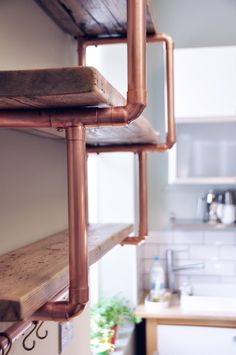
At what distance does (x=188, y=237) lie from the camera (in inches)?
130

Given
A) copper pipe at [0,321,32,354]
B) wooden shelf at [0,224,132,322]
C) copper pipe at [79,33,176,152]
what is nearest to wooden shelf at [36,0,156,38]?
copper pipe at [79,33,176,152]

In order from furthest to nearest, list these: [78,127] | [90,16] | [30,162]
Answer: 1. [90,16]
2. [30,162]
3. [78,127]

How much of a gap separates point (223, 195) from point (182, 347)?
103cm

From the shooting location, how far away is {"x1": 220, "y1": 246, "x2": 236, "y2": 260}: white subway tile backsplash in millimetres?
3246

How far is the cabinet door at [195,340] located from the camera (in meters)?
2.68

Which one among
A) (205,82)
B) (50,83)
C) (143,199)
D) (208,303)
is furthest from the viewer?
(205,82)

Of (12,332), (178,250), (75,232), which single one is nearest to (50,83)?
(75,232)

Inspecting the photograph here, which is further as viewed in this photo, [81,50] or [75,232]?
[81,50]

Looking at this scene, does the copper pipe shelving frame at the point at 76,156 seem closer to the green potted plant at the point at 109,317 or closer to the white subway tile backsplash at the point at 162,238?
the green potted plant at the point at 109,317

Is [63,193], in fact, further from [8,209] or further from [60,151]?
[8,209]

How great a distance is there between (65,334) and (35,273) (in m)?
0.70

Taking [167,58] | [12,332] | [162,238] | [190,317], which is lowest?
[190,317]

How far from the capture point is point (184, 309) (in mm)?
2783

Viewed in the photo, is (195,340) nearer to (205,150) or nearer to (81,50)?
(205,150)
